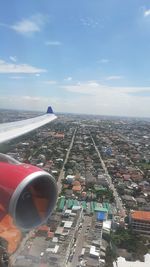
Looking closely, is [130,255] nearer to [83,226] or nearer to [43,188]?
[83,226]

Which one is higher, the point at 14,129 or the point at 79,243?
the point at 14,129

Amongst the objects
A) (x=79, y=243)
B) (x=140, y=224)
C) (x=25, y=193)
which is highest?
(x=25, y=193)

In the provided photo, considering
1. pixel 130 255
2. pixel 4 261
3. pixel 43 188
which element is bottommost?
pixel 130 255

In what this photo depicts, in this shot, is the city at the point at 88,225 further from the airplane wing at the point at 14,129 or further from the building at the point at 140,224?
the airplane wing at the point at 14,129

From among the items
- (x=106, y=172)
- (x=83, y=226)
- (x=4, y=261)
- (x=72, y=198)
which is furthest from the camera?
(x=106, y=172)

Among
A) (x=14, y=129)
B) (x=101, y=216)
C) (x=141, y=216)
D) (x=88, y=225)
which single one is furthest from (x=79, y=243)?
(x=14, y=129)

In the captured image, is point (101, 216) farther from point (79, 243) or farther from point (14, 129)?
point (14, 129)

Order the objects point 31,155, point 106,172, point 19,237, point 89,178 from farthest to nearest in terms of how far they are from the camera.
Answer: point 31,155 < point 106,172 < point 89,178 < point 19,237

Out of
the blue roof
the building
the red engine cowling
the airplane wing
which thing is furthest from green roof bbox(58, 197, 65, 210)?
the red engine cowling

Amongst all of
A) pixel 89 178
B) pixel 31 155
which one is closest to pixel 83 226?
pixel 89 178
